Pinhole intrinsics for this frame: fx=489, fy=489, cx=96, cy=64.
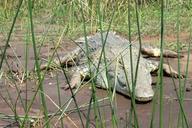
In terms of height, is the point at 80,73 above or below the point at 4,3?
below

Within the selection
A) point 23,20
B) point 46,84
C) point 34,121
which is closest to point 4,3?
point 23,20

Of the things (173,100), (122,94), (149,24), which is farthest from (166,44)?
(173,100)

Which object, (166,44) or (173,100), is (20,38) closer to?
(166,44)

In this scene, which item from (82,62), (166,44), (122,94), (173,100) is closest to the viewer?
(173,100)

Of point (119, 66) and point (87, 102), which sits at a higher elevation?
point (119, 66)

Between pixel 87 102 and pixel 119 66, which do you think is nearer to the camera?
pixel 87 102

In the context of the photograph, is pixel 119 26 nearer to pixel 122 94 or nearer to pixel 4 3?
pixel 4 3

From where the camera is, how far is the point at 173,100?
4074 mm

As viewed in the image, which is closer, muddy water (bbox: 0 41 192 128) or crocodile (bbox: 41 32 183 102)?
muddy water (bbox: 0 41 192 128)

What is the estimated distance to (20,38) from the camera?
6.75 m

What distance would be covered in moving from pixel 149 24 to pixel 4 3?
2441 millimetres

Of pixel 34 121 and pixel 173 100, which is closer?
pixel 34 121

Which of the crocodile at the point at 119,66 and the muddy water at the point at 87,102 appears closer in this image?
the muddy water at the point at 87,102

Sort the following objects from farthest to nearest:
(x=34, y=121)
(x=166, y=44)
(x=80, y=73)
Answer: (x=166, y=44)
(x=80, y=73)
(x=34, y=121)
